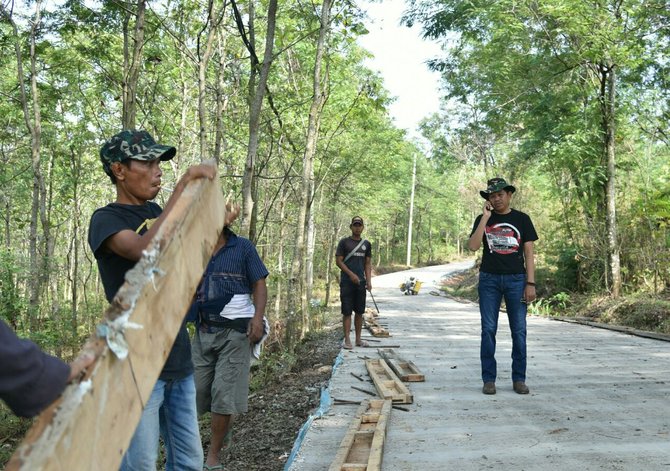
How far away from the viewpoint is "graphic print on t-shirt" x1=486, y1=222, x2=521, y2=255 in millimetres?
5418

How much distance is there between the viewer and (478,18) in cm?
1333

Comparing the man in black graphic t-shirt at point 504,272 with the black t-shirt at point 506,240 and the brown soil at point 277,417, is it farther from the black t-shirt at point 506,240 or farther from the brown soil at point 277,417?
the brown soil at point 277,417

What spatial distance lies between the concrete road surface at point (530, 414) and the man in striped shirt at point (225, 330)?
65 centimetres

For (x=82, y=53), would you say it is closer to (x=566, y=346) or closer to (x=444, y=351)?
(x=444, y=351)

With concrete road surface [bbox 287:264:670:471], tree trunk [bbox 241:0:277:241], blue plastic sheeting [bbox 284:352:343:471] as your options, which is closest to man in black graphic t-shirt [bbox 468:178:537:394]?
concrete road surface [bbox 287:264:670:471]

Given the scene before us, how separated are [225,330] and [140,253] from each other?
2.01 m

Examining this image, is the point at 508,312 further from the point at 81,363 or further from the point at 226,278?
the point at 81,363

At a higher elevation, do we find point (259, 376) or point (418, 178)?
point (418, 178)

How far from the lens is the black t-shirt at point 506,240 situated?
5.41m

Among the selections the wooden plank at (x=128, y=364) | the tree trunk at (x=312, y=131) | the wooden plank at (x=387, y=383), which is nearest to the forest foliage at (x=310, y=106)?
the tree trunk at (x=312, y=131)

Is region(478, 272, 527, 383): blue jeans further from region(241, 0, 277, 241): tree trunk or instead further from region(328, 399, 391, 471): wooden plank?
region(241, 0, 277, 241): tree trunk

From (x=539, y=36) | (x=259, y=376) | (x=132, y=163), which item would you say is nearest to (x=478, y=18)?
(x=539, y=36)

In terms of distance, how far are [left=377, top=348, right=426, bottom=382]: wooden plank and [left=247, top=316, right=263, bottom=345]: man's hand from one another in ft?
7.44

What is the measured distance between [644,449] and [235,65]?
33.3 feet
